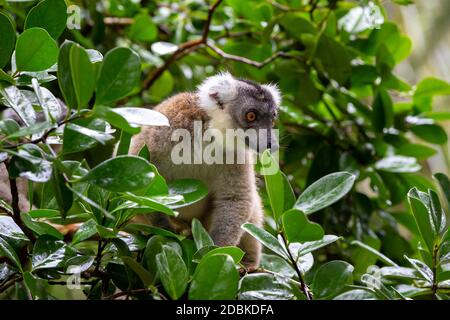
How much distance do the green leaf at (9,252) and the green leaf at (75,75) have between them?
605 mm

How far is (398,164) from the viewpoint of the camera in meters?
4.04

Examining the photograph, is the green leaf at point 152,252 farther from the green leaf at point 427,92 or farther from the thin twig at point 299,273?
the green leaf at point 427,92

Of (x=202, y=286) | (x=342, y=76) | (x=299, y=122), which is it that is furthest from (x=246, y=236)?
(x=202, y=286)

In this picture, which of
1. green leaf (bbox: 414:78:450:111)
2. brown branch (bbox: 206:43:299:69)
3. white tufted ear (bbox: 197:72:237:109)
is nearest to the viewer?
white tufted ear (bbox: 197:72:237:109)

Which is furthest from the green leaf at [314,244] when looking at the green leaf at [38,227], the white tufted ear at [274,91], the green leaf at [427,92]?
the green leaf at [427,92]

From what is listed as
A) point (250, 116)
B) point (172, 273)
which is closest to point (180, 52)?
point (250, 116)

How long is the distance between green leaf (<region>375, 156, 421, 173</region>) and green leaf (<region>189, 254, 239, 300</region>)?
2.48 meters

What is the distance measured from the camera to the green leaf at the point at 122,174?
1825mm

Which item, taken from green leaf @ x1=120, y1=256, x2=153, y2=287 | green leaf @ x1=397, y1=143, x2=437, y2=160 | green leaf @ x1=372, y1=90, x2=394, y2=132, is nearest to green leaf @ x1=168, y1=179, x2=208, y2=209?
green leaf @ x1=120, y1=256, x2=153, y2=287

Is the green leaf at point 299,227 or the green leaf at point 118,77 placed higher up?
the green leaf at point 118,77

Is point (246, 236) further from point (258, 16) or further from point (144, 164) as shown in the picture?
point (144, 164)

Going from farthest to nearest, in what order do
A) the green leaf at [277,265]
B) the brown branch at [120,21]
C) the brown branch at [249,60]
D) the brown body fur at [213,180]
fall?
the brown branch at [120,21] → the brown branch at [249,60] → the brown body fur at [213,180] → the green leaf at [277,265]

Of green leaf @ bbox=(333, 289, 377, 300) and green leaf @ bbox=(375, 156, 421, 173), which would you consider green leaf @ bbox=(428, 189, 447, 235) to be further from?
green leaf @ bbox=(375, 156, 421, 173)

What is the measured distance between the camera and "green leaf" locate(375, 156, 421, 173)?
3.98m
